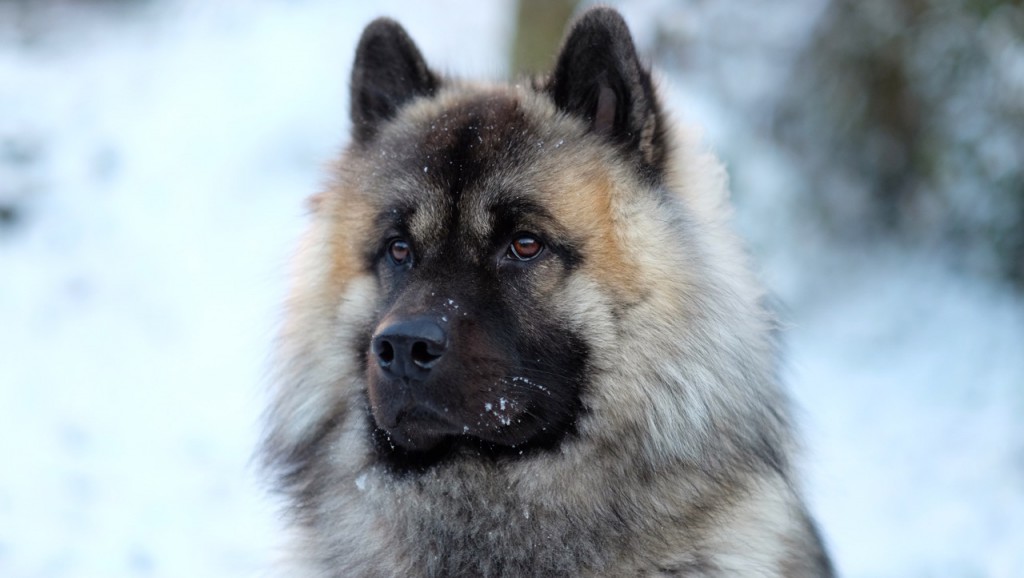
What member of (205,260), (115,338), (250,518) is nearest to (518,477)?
(250,518)

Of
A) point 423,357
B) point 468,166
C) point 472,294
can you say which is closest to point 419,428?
point 423,357

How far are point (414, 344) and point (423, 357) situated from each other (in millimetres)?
45

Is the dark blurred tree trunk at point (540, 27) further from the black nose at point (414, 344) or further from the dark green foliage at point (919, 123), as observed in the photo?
the black nose at point (414, 344)

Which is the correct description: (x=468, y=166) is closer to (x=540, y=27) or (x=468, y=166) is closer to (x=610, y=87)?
(x=610, y=87)

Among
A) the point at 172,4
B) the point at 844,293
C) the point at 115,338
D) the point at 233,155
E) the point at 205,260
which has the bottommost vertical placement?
the point at 115,338

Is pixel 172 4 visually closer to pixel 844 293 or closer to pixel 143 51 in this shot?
pixel 143 51

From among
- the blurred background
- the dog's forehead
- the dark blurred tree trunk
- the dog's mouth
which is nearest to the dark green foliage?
the blurred background

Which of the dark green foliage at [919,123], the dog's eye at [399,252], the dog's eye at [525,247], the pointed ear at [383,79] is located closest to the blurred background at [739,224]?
the dark green foliage at [919,123]

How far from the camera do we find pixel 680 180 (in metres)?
3.00

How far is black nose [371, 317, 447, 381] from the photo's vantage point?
2.55m

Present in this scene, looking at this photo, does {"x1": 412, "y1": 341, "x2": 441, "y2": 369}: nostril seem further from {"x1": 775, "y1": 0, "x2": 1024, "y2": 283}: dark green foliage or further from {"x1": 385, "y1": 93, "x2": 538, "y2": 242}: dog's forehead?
{"x1": 775, "y1": 0, "x2": 1024, "y2": 283}: dark green foliage

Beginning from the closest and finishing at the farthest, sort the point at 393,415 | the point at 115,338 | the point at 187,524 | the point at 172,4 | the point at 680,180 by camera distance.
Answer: the point at 393,415 < the point at 680,180 < the point at 187,524 < the point at 115,338 < the point at 172,4

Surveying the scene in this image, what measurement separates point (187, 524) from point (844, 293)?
5133 mm

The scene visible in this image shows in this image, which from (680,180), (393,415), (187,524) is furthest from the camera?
(187,524)
